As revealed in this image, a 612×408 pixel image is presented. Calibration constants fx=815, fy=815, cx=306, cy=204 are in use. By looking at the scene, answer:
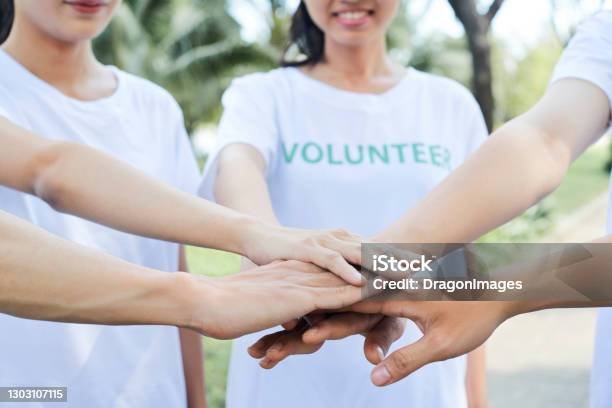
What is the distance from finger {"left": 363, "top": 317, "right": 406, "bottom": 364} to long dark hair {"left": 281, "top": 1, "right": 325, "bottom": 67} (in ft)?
2.67

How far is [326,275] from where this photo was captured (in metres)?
1.59

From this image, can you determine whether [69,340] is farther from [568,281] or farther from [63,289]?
[568,281]

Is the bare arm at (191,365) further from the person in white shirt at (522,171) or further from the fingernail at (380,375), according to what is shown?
the fingernail at (380,375)

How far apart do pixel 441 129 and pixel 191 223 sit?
28.7 inches

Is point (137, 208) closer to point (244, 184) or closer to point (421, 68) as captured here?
point (244, 184)

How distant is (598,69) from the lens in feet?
5.54

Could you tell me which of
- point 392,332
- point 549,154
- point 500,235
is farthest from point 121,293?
point 500,235

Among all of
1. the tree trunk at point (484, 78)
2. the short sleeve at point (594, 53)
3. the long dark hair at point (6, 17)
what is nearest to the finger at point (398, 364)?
the short sleeve at point (594, 53)

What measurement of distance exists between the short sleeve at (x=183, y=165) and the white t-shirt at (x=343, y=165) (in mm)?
32

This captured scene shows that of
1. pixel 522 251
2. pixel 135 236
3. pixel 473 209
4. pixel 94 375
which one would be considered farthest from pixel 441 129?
pixel 94 375

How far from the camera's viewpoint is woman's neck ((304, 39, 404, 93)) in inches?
84.5

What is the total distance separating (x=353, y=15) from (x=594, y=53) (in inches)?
24.6

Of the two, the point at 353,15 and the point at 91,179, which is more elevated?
the point at 353,15

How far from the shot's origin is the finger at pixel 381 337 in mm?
1590
